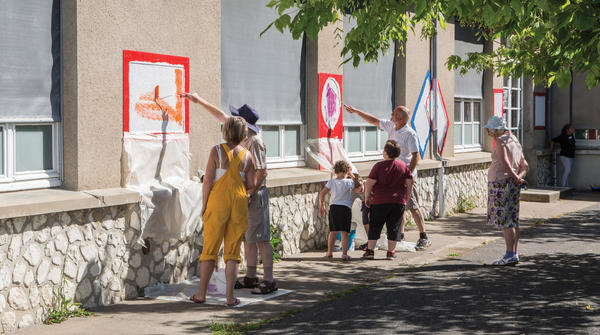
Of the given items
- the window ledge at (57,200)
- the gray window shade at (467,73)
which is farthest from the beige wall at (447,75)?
the window ledge at (57,200)

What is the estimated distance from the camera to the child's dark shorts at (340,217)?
31.8 ft

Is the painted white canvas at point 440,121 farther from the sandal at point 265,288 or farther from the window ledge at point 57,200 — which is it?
the window ledge at point 57,200

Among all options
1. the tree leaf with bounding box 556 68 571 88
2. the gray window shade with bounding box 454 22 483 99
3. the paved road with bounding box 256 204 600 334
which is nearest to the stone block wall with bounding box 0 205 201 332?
the paved road with bounding box 256 204 600 334

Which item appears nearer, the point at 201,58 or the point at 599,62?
the point at 599,62

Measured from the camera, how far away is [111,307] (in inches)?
285

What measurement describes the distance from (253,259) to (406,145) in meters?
3.36

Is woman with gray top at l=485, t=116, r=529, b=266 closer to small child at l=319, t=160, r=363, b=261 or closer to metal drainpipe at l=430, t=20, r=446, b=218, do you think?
small child at l=319, t=160, r=363, b=261

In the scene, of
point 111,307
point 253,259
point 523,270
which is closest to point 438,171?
point 523,270

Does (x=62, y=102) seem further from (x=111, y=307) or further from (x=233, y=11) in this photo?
(x=233, y=11)

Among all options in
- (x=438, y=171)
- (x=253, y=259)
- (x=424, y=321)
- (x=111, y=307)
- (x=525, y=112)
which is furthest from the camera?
(x=525, y=112)

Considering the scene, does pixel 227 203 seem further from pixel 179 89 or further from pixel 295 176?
pixel 295 176

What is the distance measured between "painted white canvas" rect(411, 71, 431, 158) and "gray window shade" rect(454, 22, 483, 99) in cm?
183

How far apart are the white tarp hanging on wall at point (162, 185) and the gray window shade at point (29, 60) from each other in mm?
945

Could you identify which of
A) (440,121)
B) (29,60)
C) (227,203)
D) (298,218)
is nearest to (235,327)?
(227,203)
